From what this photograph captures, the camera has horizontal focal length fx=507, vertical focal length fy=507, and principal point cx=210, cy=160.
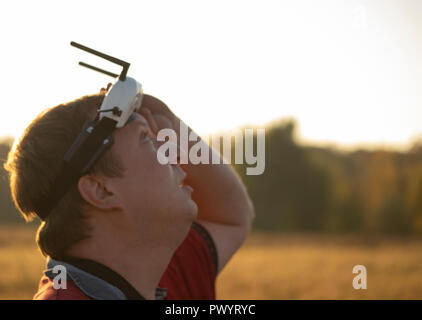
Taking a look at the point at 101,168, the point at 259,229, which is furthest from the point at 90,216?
the point at 259,229

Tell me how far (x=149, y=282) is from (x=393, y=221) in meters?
42.7

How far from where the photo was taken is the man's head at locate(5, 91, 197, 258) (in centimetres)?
237

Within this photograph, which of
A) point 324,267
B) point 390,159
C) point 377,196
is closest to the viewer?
point 324,267

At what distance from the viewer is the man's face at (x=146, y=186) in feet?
7.86

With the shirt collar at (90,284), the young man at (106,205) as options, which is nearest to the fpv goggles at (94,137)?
the young man at (106,205)

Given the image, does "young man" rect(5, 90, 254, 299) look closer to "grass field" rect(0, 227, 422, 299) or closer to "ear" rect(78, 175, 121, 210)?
"ear" rect(78, 175, 121, 210)

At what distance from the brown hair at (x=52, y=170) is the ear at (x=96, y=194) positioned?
41 millimetres

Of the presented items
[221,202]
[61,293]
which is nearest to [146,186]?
[61,293]

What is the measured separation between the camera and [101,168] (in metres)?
2.38

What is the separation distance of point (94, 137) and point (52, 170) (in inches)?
9.8
